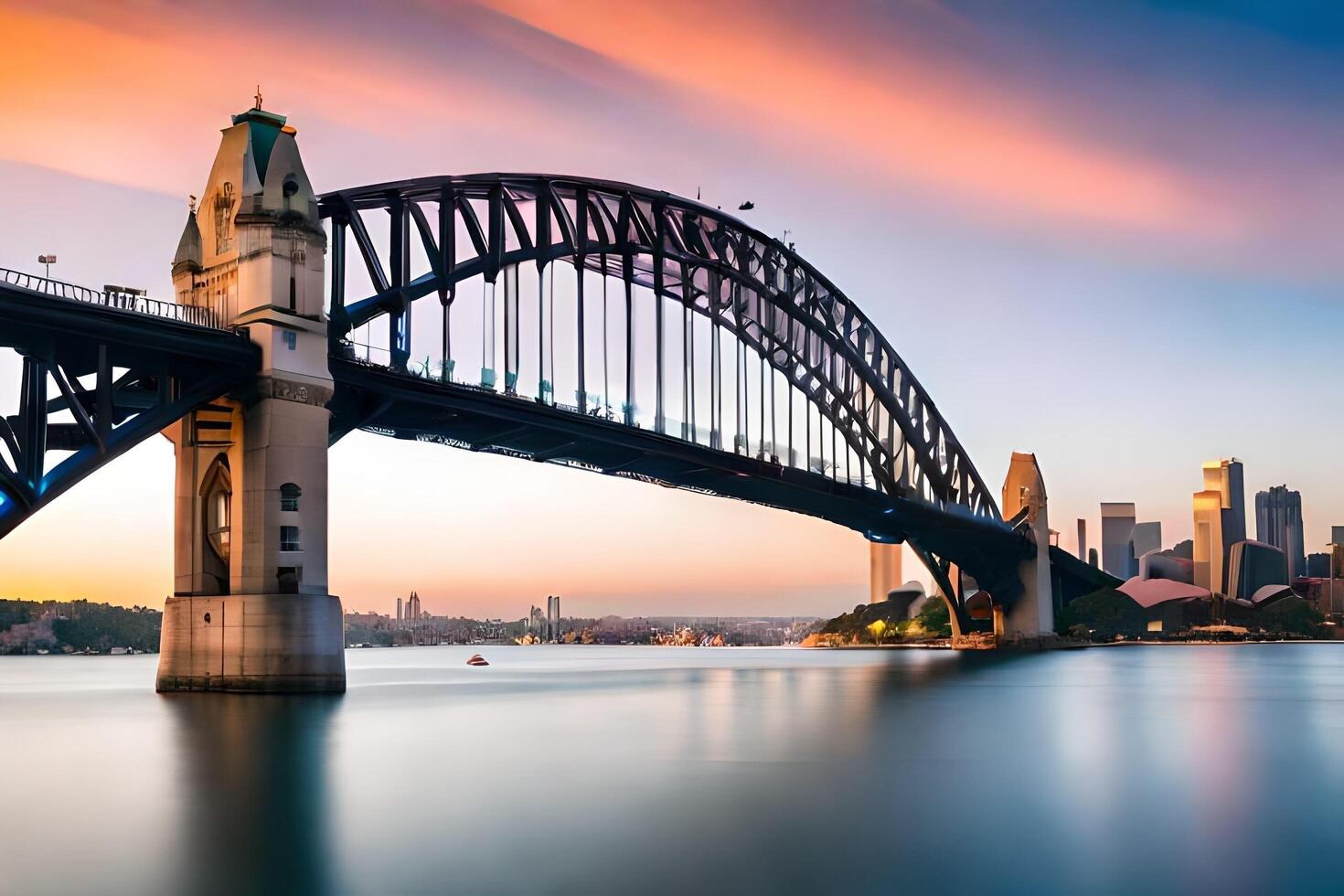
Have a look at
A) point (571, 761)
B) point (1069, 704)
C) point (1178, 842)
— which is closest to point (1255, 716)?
point (1069, 704)

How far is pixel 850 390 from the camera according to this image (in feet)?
339

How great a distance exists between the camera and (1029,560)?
130375 mm

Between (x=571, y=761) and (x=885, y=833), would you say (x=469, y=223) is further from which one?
(x=885, y=833)

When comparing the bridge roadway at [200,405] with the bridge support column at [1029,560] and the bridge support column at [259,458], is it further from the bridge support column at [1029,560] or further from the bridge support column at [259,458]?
the bridge support column at [1029,560]

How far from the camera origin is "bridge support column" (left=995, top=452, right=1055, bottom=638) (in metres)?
130

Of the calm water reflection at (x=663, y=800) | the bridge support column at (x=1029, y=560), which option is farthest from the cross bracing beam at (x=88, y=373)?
the bridge support column at (x=1029, y=560)

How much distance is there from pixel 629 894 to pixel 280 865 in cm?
475

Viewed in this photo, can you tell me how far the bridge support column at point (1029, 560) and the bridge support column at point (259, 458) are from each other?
312 feet

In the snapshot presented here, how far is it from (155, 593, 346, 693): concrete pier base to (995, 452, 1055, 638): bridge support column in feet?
315

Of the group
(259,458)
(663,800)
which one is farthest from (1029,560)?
(663,800)

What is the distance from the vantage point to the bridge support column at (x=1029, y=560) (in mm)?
130500

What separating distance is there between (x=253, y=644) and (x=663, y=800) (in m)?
22.1

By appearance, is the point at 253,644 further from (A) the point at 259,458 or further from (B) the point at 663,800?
(B) the point at 663,800

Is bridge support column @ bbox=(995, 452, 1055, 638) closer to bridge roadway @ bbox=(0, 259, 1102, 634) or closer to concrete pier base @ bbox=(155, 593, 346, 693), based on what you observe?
bridge roadway @ bbox=(0, 259, 1102, 634)
